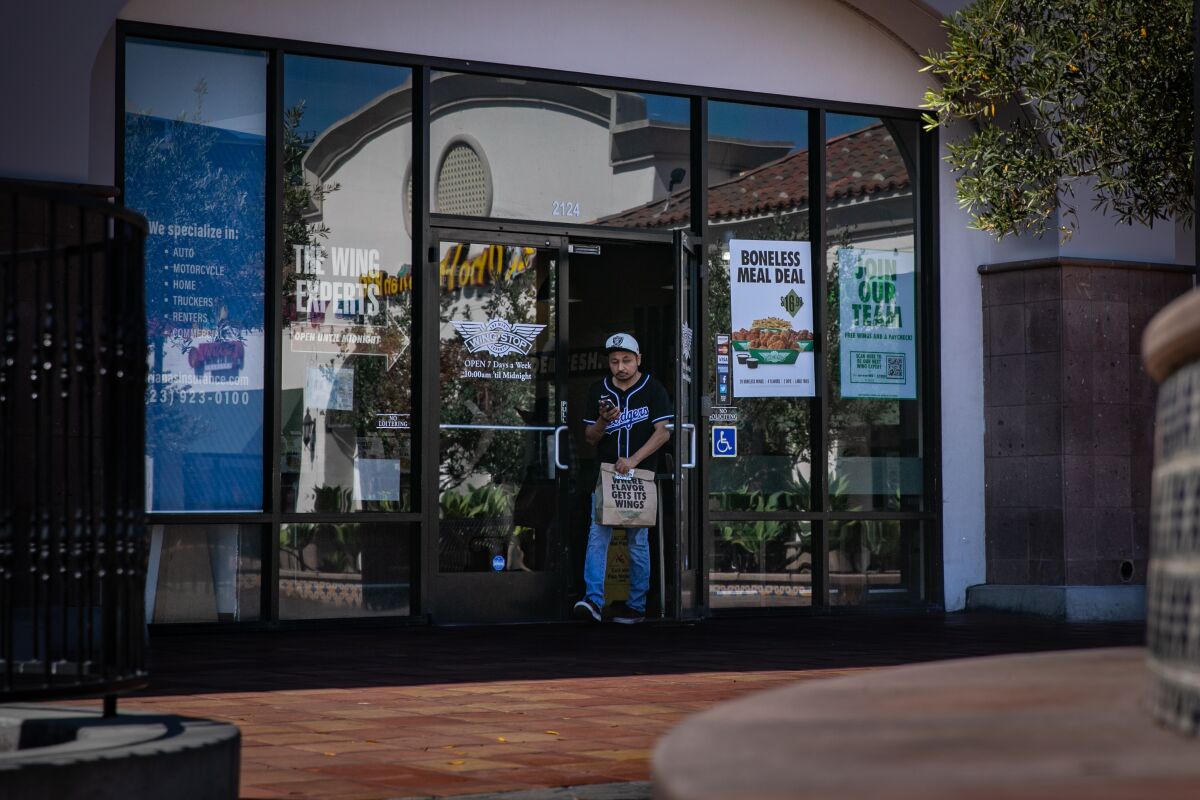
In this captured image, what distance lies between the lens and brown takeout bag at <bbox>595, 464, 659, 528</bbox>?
36.0ft

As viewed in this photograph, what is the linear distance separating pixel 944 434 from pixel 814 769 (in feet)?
36.9

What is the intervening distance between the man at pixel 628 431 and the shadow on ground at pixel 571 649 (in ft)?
1.25

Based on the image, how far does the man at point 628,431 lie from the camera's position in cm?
1105

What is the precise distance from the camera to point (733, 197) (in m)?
11.9

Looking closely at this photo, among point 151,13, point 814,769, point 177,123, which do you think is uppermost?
point 151,13

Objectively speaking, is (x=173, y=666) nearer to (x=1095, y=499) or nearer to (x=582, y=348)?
(x=582, y=348)

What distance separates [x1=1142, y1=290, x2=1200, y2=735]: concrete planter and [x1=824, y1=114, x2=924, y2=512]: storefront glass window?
1043 cm

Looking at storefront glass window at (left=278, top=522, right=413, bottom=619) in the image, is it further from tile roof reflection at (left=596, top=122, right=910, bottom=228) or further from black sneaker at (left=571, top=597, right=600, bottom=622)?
tile roof reflection at (left=596, top=122, right=910, bottom=228)

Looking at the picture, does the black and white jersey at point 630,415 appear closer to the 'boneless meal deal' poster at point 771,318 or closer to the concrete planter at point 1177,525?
the 'boneless meal deal' poster at point 771,318

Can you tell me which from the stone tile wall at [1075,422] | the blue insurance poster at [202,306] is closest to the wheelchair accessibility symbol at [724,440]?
the stone tile wall at [1075,422]

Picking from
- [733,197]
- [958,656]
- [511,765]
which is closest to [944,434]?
[733,197]

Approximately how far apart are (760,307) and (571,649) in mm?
3766

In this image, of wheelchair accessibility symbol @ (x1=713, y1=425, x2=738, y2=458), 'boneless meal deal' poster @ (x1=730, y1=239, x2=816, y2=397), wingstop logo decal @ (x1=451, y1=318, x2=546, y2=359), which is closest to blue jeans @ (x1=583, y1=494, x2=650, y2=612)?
wheelchair accessibility symbol @ (x1=713, y1=425, x2=738, y2=458)

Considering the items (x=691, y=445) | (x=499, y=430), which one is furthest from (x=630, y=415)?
(x=499, y=430)
